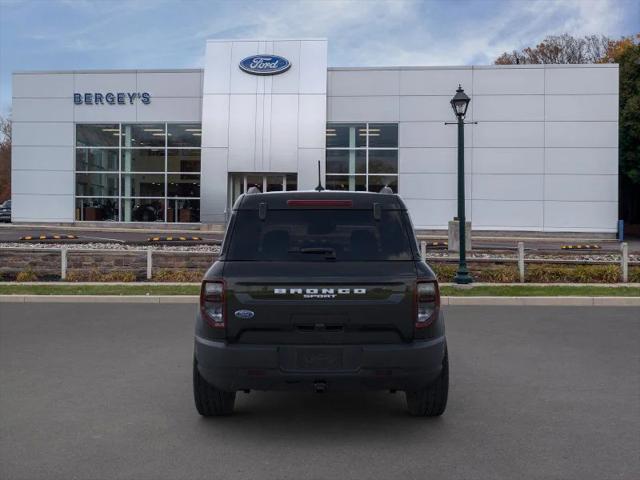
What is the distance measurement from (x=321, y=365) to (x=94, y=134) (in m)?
31.1

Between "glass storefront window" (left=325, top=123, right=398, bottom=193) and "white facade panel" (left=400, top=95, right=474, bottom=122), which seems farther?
"glass storefront window" (left=325, top=123, right=398, bottom=193)

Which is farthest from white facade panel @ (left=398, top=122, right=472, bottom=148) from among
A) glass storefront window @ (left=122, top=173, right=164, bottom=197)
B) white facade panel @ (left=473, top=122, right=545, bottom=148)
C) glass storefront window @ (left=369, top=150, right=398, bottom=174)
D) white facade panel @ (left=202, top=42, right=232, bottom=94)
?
glass storefront window @ (left=122, top=173, right=164, bottom=197)

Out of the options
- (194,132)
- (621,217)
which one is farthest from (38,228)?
(621,217)

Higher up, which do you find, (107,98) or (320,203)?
(107,98)

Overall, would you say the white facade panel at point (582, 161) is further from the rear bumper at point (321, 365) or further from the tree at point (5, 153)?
the tree at point (5, 153)

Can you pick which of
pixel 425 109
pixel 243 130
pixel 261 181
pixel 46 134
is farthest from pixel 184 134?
pixel 425 109

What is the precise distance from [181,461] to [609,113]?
97.5 feet

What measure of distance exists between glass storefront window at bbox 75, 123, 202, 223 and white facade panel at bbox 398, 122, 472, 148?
10289 millimetres

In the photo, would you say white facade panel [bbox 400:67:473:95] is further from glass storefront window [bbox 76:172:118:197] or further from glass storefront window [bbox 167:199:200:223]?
glass storefront window [bbox 76:172:118:197]

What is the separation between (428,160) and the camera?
3016 centimetres

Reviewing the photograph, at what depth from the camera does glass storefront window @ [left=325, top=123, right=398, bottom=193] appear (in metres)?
30.7

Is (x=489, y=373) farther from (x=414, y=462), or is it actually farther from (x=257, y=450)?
(x=257, y=450)

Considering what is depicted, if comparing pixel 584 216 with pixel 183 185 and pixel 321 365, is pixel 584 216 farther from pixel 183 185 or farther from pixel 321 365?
pixel 321 365

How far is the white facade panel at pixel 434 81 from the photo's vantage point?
97.9 ft
